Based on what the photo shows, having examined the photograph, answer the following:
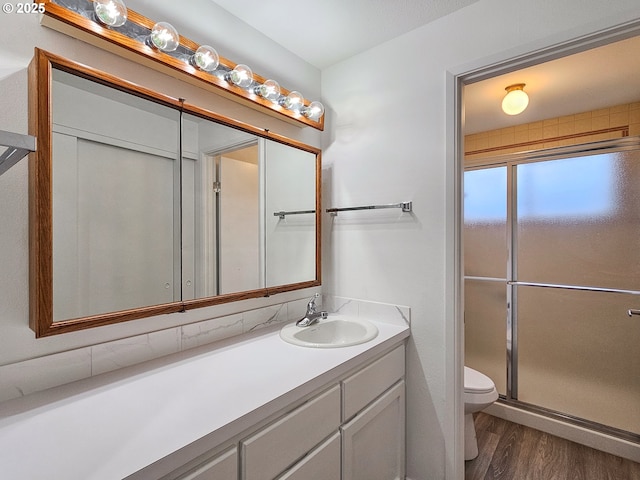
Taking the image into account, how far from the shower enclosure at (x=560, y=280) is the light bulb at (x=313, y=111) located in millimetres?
1461

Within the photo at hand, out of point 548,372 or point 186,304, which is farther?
point 548,372

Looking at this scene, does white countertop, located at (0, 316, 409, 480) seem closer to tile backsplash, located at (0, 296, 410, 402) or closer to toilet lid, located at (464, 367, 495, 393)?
tile backsplash, located at (0, 296, 410, 402)

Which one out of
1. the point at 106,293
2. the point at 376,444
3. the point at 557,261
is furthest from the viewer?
the point at 557,261

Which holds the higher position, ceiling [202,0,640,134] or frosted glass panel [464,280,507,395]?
ceiling [202,0,640,134]

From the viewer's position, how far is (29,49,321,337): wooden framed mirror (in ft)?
3.05

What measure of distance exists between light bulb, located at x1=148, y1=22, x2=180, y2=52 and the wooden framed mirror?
0.17 metres

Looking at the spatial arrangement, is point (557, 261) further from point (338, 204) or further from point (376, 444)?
point (376, 444)

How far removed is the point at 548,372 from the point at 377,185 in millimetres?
1875

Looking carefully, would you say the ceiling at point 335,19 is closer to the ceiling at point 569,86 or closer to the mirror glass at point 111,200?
the mirror glass at point 111,200

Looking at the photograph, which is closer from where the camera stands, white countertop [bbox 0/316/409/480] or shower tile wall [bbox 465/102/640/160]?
white countertop [bbox 0/316/409/480]

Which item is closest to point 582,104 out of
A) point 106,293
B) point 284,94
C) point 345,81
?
point 345,81

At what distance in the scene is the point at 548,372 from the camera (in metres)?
2.25

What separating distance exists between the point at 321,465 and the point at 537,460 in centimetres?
158

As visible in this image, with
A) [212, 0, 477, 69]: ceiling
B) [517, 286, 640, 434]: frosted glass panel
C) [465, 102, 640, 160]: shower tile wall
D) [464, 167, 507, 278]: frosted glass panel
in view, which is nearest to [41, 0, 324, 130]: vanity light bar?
[212, 0, 477, 69]: ceiling
